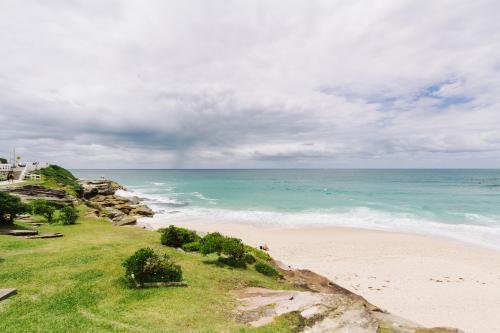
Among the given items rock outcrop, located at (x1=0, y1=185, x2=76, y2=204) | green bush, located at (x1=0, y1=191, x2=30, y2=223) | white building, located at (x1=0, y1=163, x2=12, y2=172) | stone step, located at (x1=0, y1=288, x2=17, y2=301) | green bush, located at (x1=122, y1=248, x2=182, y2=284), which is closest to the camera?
stone step, located at (x1=0, y1=288, x2=17, y2=301)

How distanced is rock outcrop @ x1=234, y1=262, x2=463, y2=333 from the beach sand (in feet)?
22.9

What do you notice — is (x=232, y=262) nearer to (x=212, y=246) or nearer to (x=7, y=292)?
(x=212, y=246)

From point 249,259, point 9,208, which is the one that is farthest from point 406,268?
point 9,208

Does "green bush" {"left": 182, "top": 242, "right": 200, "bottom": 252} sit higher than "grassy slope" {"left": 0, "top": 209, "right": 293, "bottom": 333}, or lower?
lower

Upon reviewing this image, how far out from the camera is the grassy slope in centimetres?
866

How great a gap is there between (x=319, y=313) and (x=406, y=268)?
668 inches

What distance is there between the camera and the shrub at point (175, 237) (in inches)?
779

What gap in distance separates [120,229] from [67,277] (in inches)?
487

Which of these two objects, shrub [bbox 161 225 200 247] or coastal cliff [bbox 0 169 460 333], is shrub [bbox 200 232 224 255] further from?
shrub [bbox 161 225 200 247]

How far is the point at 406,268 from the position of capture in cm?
2194

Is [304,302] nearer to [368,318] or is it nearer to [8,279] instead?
[368,318]

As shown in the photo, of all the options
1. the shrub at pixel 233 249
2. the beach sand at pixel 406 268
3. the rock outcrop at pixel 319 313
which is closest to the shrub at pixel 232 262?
the shrub at pixel 233 249

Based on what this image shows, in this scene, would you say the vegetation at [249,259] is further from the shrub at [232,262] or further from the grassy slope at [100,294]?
the grassy slope at [100,294]

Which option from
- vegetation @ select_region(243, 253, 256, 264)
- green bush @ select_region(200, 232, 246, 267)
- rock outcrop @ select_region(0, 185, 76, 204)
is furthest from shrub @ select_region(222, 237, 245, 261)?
rock outcrop @ select_region(0, 185, 76, 204)
